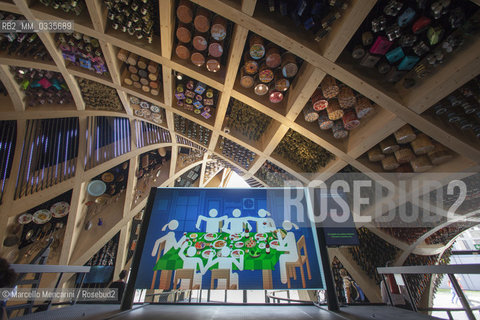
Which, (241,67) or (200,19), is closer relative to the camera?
(200,19)

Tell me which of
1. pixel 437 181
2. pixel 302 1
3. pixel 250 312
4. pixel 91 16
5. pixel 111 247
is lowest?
pixel 250 312

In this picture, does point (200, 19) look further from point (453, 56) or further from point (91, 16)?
point (453, 56)

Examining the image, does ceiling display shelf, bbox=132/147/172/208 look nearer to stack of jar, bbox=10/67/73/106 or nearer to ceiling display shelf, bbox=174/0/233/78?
stack of jar, bbox=10/67/73/106

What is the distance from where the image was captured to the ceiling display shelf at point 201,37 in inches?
114

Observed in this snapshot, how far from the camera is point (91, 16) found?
3111 mm

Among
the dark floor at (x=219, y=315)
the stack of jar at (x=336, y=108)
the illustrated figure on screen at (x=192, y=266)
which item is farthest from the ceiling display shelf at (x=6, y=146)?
the stack of jar at (x=336, y=108)

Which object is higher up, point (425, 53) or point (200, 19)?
point (200, 19)

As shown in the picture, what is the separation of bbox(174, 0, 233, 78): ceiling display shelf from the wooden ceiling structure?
0.50 ft

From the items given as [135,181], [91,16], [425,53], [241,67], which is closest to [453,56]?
[425,53]

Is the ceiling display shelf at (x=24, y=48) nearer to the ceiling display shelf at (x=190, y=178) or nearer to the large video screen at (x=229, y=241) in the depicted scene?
the large video screen at (x=229, y=241)

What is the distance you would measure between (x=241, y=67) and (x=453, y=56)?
2762 millimetres

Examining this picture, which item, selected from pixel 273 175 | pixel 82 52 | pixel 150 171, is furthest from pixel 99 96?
pixel 273 175

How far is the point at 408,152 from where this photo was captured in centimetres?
309

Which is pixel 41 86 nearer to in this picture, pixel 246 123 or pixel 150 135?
pixel 150 135
